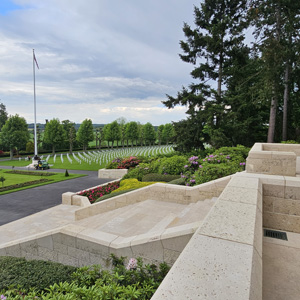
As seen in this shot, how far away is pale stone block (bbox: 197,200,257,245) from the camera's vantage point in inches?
93.0

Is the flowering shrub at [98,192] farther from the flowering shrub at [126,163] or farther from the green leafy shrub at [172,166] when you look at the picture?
the flowering shrub at [126,163]

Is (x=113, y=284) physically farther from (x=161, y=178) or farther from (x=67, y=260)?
(x=161, y=178)

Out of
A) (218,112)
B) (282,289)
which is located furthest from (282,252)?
(218,112)

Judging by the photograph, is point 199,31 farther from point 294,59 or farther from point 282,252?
point 282,252

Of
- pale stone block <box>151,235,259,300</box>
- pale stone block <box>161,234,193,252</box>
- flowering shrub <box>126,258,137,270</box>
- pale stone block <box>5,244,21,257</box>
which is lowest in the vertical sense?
pale stone block <box>5,244,21,257</box>

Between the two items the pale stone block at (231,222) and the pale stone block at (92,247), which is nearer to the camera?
the pale stone block at (231,222)

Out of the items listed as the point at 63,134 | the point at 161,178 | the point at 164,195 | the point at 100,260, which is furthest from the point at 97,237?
the point at 63,134

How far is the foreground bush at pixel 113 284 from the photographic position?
2719 millimetres

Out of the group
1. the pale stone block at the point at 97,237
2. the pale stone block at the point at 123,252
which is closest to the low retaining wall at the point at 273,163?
the pale stone block at the point at 123,252

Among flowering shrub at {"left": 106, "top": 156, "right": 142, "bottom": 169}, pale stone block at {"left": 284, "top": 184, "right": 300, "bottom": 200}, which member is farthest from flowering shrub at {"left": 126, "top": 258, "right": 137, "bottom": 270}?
flowering shrub at {"left": 106, "top": 156, "right": 142, "bottom": 169}

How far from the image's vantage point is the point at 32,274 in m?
4.07

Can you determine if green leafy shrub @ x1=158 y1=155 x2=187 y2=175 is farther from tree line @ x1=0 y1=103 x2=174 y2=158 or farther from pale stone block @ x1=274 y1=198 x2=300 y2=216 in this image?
pale stone block @ x1=274 y1=198 x2=300 y2=216

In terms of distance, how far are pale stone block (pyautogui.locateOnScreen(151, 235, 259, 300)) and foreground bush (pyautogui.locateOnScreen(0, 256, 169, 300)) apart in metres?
1.22

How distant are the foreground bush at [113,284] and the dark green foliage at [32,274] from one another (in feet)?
0.60
